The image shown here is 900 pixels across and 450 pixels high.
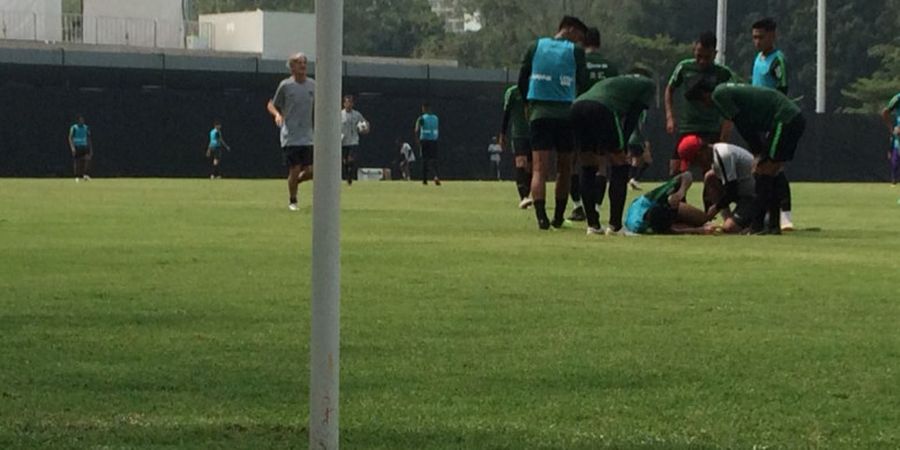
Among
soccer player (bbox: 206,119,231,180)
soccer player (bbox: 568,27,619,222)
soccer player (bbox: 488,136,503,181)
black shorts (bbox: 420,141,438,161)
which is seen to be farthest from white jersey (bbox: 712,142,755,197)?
soccer player (bbox: 488,136,503,181)

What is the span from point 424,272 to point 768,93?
645 centimetres

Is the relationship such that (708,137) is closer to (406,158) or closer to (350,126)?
(350,126)

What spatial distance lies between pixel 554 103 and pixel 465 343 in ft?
35.4

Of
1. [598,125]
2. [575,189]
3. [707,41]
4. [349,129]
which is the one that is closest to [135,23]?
[349,129]

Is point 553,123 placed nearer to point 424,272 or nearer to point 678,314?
point 424,272

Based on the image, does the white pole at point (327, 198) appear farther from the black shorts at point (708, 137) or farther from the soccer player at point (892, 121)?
the soccer player at point (892, 121)

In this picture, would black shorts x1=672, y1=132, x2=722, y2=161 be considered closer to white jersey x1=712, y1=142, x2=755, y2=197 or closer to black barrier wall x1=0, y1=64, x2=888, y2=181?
white jersey x1=712, y1=142, x2=755, y2=197

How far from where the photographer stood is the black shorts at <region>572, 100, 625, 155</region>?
59.7 feet

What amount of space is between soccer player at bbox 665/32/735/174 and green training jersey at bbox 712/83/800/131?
3.28 ft

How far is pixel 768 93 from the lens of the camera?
60.7ft

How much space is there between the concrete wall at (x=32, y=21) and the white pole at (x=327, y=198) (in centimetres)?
7033

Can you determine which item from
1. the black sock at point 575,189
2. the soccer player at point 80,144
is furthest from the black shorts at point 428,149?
the black sock at point 575,189

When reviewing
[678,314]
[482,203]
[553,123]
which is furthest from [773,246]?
[482,203]

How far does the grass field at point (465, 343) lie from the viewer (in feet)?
20.5
